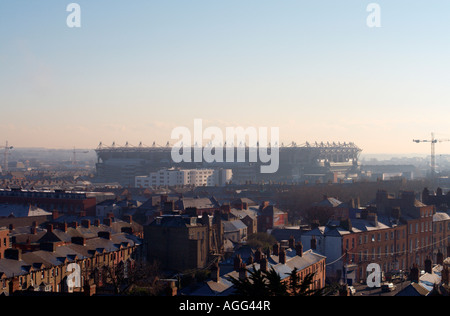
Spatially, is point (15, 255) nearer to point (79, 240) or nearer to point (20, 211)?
point (79, 240)

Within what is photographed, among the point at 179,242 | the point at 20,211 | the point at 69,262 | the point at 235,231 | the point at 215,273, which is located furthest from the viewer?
the point at 20,211

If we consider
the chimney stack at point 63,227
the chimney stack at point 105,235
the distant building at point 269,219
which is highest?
the chimney stack at point 63,227

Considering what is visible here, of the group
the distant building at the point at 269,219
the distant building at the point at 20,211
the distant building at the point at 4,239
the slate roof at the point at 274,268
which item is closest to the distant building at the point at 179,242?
the slate roof at the point at 274,268

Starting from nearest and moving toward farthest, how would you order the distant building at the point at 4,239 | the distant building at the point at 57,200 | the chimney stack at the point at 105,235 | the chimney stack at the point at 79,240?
the distant building at the point at 4,239, the chimney stack at the point at 79,240, the chimney stack at the point at 105,235, the distant building at the point at 57,200

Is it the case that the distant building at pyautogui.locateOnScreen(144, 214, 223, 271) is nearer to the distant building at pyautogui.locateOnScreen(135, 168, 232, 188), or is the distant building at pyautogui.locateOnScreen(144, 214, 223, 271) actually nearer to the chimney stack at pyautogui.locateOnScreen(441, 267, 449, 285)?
the chimney stack at pyautogui.locateOnScreen(441, 267, 449, 285)

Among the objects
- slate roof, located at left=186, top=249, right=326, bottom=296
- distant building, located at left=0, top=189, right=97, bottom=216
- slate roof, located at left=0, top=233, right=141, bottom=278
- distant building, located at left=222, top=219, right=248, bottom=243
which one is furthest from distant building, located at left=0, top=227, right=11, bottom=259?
distant building, located at left=0, top=189, right=97, bottom=216

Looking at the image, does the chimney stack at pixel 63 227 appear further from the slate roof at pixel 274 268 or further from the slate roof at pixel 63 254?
the slate roof at pixel 274 268

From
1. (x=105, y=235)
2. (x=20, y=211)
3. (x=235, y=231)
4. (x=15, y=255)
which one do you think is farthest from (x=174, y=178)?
(x=15, y=255)

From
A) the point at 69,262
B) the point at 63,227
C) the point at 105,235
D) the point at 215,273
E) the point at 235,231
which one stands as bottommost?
the point at 235,231

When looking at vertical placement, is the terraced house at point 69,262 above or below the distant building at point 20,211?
below
